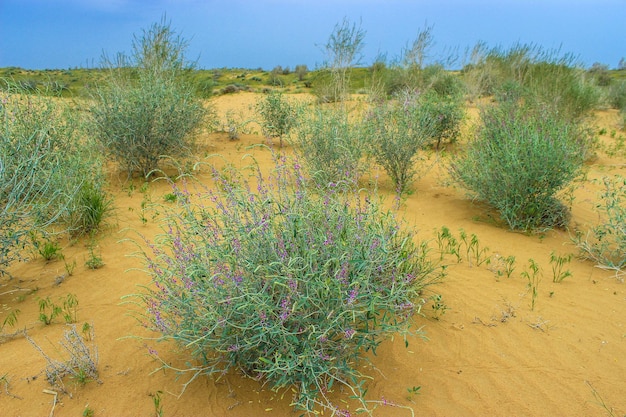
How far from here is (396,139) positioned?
23.6 feet

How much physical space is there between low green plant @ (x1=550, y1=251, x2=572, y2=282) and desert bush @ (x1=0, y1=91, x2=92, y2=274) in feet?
15.0

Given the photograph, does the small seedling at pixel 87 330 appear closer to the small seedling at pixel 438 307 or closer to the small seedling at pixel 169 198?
the small seedling at pixel 438 307

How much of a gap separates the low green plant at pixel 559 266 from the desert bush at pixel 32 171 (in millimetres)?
4562

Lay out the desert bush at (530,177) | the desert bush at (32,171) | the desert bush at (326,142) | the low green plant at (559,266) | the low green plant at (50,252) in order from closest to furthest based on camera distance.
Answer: the desert bush at (32,171), the low green plant at (559,266), the low green plant at (50,252), the desert bush at (530,177), the desert bush at (326,142)

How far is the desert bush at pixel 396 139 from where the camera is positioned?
7.18 m

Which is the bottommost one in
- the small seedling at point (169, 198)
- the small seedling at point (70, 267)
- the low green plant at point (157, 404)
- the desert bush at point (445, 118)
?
the low green plant at point (157, 404)

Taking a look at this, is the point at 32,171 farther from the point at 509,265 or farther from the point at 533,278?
the point at 533,278

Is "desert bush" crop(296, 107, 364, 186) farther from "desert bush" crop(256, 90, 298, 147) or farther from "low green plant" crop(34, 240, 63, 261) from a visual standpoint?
"low green plant" crop(34, 240, 63, 261)

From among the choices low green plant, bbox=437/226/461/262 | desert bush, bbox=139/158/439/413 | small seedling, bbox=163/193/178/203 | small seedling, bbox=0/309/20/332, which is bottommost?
small seedling, bbox=0/309/20/332

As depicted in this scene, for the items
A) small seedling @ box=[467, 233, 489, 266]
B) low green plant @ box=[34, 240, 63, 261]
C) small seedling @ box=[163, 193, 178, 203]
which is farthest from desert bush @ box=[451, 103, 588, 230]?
low green plant @ box=[34, 240, 63, 261]

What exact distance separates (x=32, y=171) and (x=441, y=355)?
359cm

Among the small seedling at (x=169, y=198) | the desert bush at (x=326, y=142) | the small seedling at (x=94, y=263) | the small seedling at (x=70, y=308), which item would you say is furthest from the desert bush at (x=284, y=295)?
the desert bush at (x=326, y=142)

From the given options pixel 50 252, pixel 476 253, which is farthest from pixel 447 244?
pixel 50 252

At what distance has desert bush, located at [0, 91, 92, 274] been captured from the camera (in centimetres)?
377
